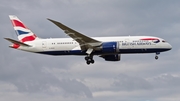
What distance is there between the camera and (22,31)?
95.1m

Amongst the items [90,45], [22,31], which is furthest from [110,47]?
[22,31]

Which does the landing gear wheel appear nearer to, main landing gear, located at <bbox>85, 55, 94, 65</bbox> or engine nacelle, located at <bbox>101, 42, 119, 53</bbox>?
main landing gear, located at <bbox>85, 55, 94, 65</bbox>

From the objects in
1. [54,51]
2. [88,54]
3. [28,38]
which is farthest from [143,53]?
[28,38]

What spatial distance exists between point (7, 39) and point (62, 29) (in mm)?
9185

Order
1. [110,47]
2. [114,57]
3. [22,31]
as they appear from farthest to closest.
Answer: [22,31], [114,57], [110,47]

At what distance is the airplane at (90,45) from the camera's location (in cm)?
8500

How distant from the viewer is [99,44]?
283ft

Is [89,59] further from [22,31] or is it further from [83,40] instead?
[22,31]

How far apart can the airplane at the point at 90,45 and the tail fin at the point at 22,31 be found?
1182 mm

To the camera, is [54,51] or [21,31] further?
[21,31]

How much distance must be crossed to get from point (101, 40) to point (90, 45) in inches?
84.0

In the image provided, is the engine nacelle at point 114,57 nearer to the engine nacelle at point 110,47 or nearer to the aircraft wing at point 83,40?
the aircraft wing at point 83,40

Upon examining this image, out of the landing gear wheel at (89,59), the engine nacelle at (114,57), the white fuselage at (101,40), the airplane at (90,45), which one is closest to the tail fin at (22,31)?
the airplane at (90,45)

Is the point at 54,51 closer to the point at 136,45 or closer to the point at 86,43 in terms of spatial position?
the point at 86,43
